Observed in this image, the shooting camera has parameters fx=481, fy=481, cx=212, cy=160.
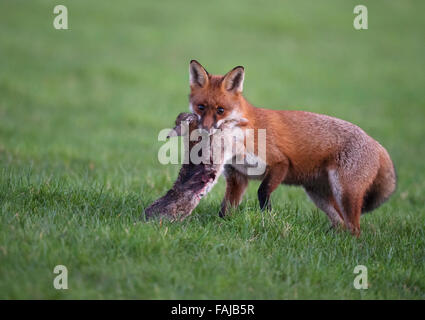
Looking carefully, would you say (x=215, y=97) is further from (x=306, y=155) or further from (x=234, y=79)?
(x=306, y=155)

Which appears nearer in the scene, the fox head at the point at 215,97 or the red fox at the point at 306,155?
the fox head at the point at 215,97

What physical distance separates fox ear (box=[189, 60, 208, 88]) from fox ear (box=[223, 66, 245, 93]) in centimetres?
30

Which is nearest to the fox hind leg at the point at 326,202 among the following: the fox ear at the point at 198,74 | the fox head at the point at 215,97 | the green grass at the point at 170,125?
the green grass at the point at 170,125

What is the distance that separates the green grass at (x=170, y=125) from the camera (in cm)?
467

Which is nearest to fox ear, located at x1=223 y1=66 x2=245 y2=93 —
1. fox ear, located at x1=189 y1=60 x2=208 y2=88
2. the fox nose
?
fox ear, located at x1=189 y1=60 x2=208 y2=88

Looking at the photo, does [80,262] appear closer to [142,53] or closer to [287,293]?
[287,293]

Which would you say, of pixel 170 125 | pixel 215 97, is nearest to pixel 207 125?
pixel 215 97

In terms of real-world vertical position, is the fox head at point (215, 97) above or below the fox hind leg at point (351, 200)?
above

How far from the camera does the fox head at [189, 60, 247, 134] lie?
638cm

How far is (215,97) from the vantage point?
259 inches

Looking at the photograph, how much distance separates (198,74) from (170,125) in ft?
27.9

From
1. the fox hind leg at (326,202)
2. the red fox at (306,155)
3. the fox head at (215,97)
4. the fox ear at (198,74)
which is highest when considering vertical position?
the fox ear at (198,74)

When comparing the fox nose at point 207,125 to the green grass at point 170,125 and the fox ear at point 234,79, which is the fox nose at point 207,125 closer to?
the fox ear at point 234,79
